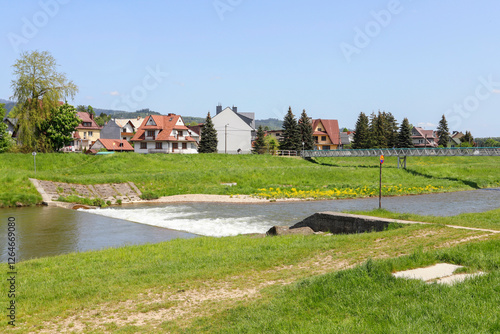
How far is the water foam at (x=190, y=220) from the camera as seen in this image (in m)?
24.9

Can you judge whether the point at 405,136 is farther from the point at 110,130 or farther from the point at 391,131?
the point at 110,130

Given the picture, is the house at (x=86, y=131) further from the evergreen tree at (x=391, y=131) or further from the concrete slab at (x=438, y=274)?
the concrete slab at (x=438, y=274)

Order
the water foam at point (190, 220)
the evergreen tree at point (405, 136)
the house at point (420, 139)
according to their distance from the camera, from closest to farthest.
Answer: the water foam at point (190, 220), the evergreen tree at point (405, 136), the house at point (420, 139)

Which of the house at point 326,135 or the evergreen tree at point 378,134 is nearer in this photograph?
the evergreen tree at point 378,134

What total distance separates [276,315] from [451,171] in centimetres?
6843

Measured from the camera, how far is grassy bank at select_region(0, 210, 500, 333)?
271 inches

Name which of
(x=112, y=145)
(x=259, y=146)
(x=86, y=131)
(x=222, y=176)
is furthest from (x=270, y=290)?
(x=86, y=131)

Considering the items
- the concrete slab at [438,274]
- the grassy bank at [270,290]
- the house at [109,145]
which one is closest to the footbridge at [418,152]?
the house at [109,145]

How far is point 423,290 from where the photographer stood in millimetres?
7633

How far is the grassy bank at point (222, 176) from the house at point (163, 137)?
10325 mm

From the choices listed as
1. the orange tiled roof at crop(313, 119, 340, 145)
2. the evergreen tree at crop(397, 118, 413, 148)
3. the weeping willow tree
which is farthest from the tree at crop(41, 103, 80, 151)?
the evergreen tree at crop(397, 118, 413, 148)

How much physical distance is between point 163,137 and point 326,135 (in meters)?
47.8

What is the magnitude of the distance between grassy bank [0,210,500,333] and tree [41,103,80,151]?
182ft

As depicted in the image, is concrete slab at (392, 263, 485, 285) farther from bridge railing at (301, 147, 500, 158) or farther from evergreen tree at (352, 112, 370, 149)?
evergreen tree at (352, 112, 370, 149)
